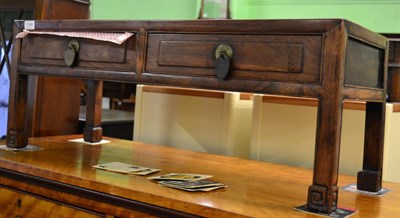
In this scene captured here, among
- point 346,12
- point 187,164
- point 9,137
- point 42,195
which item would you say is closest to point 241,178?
point 187,164

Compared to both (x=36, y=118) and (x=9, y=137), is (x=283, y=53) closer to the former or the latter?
(x=9, y=137)

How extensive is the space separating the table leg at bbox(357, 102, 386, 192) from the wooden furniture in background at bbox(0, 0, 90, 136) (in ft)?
3.96

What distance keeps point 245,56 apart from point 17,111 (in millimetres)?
836

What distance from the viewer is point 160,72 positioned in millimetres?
1210

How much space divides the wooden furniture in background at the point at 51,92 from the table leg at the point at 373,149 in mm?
1206

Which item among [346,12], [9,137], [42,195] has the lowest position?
[42,195]

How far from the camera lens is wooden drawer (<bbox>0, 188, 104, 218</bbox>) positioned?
4.11 ft

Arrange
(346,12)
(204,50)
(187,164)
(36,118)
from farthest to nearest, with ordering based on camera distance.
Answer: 1. (346,12)
2. (36,118)
3. (187,164)
4. (204,50)

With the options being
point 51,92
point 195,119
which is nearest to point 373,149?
point 195,119

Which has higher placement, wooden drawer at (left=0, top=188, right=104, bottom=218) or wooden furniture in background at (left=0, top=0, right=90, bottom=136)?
wooden furniture in background at (left=0, top=0, right=90, bottom=136)

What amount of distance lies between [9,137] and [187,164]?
0.59 m

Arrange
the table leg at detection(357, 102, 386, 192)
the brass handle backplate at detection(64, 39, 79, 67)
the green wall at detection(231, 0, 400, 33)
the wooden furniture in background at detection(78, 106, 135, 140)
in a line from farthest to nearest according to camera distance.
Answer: the green wall at detection(231, 0, 400, 33) < the wooden furniture in background at detection(78, 106, 135, 140) < the brass handle backplate at detection(64, 39, 79, 67) < the table leg at detection(357, 102, 386, 192)

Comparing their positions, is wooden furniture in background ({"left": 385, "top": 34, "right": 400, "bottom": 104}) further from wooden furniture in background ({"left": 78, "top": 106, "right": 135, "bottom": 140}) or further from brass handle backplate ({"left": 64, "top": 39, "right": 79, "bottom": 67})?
brass handle backplate ({"left": 64, "top": 39, "right": 79, "bottom": 67})

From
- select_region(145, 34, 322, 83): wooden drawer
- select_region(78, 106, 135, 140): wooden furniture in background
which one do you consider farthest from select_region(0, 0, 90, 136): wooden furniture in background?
select_region(145, 34, 322, 83): wooden drawer
